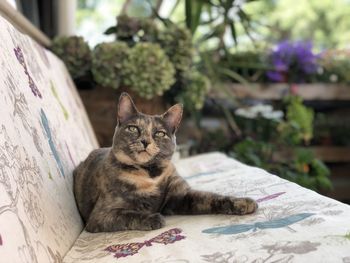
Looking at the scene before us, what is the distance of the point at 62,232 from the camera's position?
83cm

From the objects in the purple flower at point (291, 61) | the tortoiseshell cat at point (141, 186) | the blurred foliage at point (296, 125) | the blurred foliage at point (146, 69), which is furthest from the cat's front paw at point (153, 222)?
the purple flower at point (291, 61)

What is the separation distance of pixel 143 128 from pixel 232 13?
1.51 metres

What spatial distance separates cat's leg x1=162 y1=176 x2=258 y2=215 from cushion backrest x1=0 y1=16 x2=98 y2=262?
0.24 meters

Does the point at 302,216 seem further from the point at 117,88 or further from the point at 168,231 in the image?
the point at 117,88

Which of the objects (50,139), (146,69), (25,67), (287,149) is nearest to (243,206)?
(50,139)

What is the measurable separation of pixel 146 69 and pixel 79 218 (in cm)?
90

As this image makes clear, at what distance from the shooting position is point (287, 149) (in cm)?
254

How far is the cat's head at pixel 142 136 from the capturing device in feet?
3.14

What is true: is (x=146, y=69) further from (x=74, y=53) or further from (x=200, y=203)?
(x=200, y=203)

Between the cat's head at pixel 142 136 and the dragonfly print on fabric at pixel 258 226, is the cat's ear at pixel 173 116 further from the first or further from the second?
the dragonfly print on fabric at pixel 258 226

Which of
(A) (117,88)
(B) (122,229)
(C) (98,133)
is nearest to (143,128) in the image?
(B) (122,229)

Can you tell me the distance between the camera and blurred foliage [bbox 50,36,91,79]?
195 cm

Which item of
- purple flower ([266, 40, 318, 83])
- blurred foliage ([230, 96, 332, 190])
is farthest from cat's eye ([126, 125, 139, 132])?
purple flower ([266, 40, 318, 83])

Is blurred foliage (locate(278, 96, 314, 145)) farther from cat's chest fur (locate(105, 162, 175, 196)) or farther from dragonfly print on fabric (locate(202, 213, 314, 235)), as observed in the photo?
dragonfly print on fabric (locate(202, 213, 314, 235))
